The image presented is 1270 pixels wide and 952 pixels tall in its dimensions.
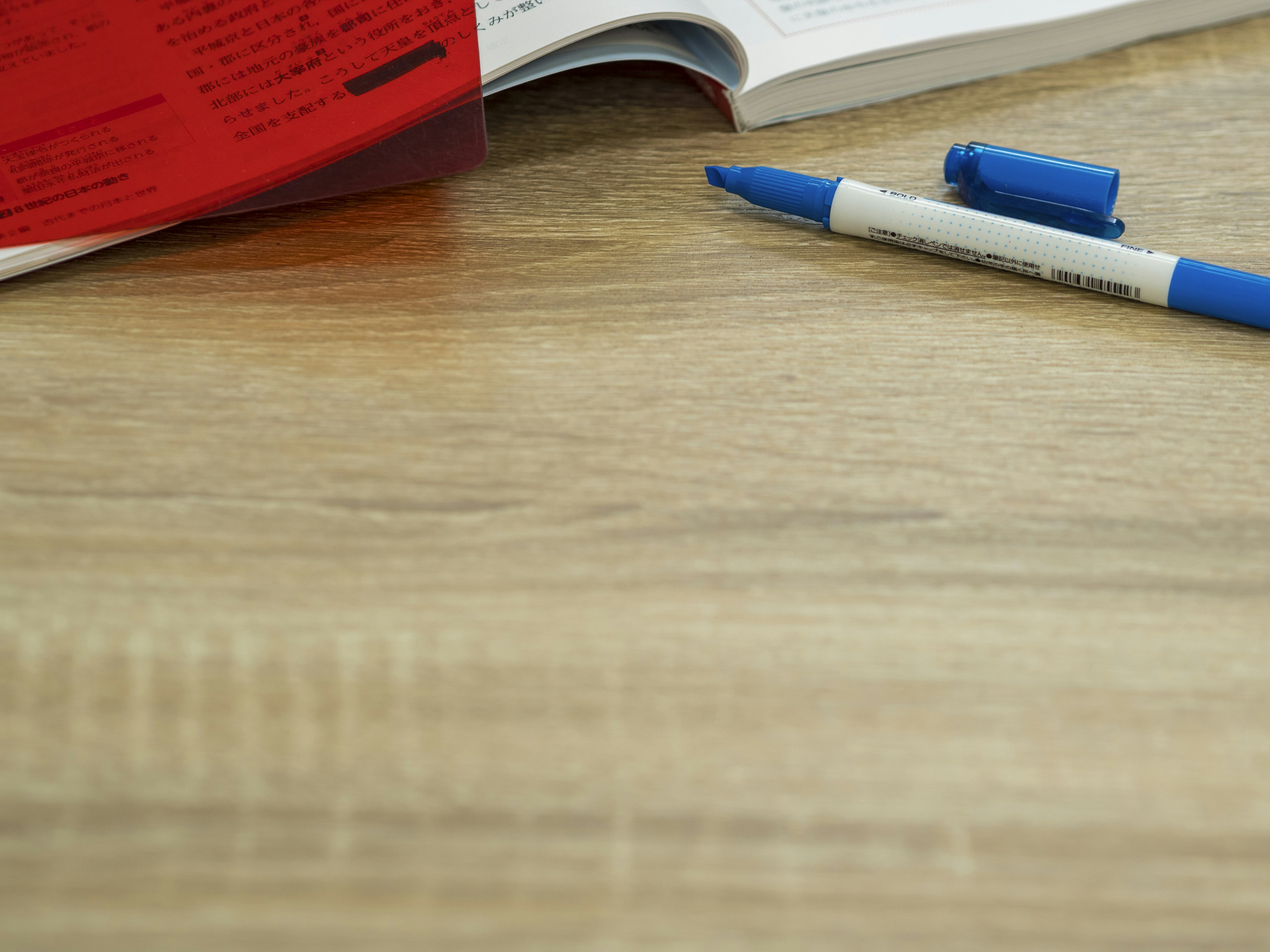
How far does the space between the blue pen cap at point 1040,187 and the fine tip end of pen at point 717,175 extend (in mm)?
117

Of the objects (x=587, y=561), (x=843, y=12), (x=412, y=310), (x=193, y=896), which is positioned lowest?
(x=193, y=896)

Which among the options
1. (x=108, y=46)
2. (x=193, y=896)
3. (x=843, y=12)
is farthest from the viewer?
(x=843, y=12)

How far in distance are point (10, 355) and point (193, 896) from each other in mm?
268

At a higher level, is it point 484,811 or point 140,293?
point 140,293

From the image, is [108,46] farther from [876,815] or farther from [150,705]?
[876,815]

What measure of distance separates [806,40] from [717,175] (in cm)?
12

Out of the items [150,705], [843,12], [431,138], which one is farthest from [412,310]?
[843,12]

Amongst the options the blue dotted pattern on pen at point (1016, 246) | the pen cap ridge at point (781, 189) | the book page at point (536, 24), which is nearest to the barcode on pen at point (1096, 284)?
the blue dotted pattern on pen at point (1016, 246)

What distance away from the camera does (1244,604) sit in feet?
1.20

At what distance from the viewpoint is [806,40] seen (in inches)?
22.6

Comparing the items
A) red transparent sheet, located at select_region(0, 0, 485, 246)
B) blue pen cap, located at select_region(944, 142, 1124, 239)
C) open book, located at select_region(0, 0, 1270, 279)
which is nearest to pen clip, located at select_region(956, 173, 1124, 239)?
blue pen cap, located at select_region(944, 142, 1124, 239)

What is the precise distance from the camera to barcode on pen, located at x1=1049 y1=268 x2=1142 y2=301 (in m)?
0.48

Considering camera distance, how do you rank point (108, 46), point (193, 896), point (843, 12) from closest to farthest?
point (193, 896) < point (108, 46) < point (843, 12)

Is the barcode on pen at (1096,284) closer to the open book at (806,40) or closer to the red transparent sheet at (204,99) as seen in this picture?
the open book at (806,40)
